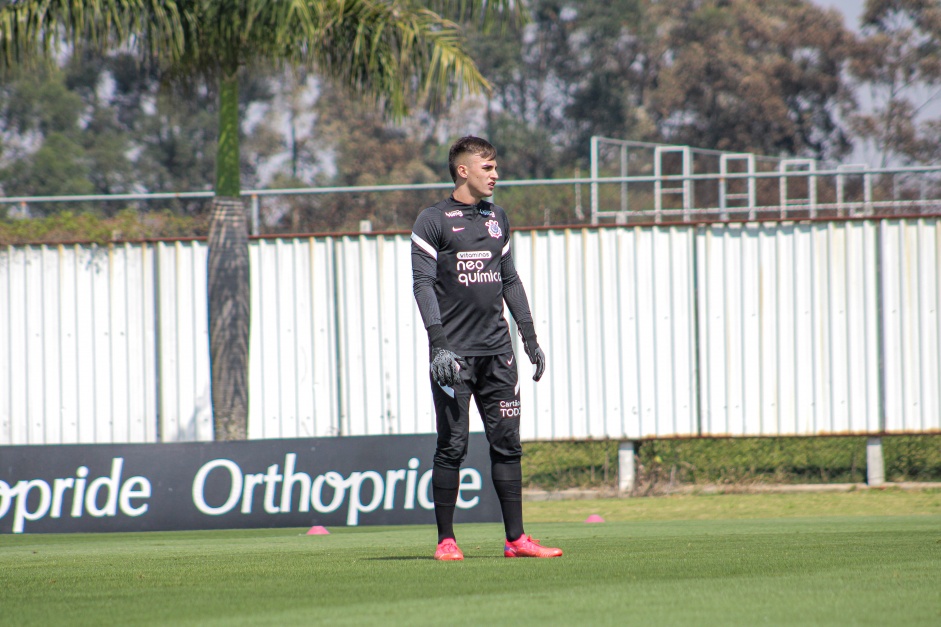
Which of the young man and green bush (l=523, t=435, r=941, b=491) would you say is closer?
the young man

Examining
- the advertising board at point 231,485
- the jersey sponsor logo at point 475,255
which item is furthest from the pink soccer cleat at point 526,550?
the advertising board at point 231,485

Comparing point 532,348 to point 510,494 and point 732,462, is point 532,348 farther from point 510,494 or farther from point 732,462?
point 732,462

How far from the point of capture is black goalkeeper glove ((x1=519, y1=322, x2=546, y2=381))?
5.89 m

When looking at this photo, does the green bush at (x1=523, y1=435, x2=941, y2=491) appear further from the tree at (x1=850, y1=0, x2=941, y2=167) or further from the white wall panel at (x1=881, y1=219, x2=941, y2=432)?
the tree at (x1=850, y1=0, x2=941, y2=167)

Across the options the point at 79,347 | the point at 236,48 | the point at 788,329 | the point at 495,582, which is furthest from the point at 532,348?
the point at 79,347

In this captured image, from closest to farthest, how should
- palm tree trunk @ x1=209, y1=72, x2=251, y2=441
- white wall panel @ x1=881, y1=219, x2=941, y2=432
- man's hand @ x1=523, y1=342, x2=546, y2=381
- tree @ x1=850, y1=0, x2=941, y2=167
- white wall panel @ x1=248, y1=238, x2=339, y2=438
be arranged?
man's hand @ x1=523, y1=342, x2=546, y2=381 < palm tree trunk @ x1=209, y1=72, x2=251, y2=441 < white wall panel @ x1=881, y1=219, x2=941, y2=432 < white wall panel @ x1=248, y1=238, x2=339, y2=438 < tree @ x1=850, y1=0, x2=941, y2=167

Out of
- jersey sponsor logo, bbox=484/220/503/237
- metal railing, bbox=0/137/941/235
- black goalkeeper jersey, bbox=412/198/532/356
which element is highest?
metal railing, bbox=0/137/941/235

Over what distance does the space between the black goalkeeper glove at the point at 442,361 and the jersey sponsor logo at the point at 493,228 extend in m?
0.58

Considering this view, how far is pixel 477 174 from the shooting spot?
227 inches

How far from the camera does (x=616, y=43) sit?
46656mm

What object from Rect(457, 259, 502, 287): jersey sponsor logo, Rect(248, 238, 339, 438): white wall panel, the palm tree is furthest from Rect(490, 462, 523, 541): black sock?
Rect(248, 238, 339, 438): white wall panel

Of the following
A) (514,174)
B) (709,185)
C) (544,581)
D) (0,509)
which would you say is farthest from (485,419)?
(514,174)

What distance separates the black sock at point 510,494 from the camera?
577 cm

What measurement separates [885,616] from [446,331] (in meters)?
2.57
